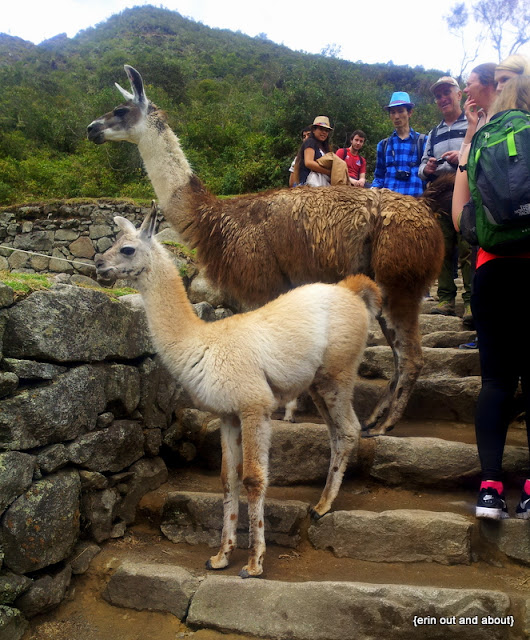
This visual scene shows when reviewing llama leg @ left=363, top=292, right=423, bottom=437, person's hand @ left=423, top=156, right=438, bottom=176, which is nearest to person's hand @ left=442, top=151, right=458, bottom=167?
person's hand @ left=423, top=156, right=438, bottom=176

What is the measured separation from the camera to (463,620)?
93.1 inches

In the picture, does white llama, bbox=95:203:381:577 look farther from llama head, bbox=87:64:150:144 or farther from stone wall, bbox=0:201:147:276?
stone wall, bbox=0:201:147:276

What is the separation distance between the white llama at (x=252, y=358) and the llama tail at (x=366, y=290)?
1.3 inches

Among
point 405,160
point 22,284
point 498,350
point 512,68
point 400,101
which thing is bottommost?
point 498,350

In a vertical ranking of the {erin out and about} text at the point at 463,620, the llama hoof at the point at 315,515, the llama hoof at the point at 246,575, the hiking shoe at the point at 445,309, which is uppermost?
the hiking shoe at the point at 445,309

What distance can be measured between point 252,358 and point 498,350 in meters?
1.28

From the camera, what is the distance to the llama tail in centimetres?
341

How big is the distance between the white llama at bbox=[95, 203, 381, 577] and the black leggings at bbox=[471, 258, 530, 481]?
0.80m

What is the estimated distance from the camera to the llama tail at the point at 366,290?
3414 mm

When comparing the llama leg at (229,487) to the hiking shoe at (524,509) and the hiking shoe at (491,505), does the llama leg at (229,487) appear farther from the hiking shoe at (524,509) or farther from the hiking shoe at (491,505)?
the hiking shoe at (524,509)

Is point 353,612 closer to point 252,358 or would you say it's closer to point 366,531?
point 366,531

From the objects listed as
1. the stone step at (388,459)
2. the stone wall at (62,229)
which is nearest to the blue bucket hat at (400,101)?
→ the stone step at (388,459)

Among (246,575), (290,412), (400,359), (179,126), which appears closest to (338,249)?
(400,359)

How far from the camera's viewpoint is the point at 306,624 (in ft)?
8.05
